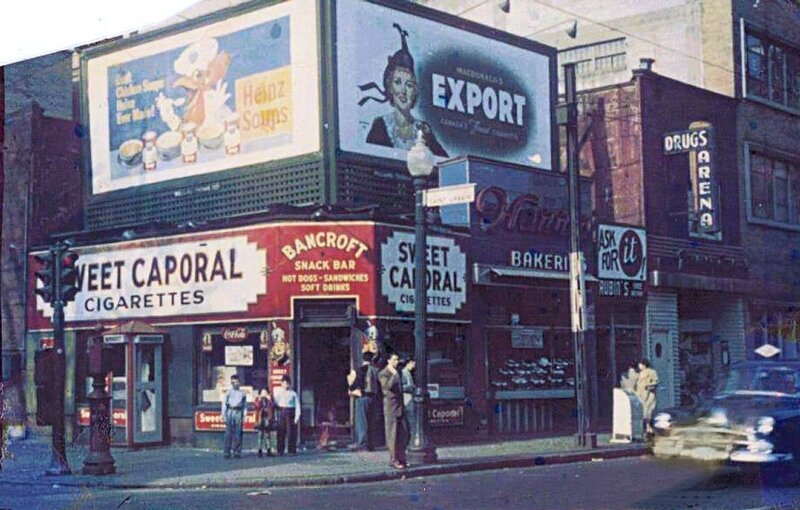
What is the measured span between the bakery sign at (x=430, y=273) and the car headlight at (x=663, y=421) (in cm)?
701

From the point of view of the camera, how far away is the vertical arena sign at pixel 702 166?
93.5 feet

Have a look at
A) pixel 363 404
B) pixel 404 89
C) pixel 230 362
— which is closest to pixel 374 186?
pixel 404 89

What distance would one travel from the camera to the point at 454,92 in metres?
25.6

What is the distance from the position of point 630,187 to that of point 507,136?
4140mm

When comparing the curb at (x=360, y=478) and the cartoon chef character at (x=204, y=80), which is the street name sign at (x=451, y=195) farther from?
the cartoon chef character at (x=204, y=80)

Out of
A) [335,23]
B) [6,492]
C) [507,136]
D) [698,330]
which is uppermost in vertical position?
[335,23]

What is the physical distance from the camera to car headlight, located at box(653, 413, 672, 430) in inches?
581

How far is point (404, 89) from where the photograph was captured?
79.6ft

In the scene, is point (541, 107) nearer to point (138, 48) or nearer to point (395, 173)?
point (395, 173)

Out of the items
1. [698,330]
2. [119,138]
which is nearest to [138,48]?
[119,138]

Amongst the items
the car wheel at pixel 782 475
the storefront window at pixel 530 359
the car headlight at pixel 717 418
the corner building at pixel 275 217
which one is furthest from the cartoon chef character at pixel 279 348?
the car wheel at pixel 782 475

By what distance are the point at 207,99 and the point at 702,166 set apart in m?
13.0

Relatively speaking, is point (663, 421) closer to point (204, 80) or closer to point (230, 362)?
point (230, 362)

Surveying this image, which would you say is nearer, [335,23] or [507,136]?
[335,23]
